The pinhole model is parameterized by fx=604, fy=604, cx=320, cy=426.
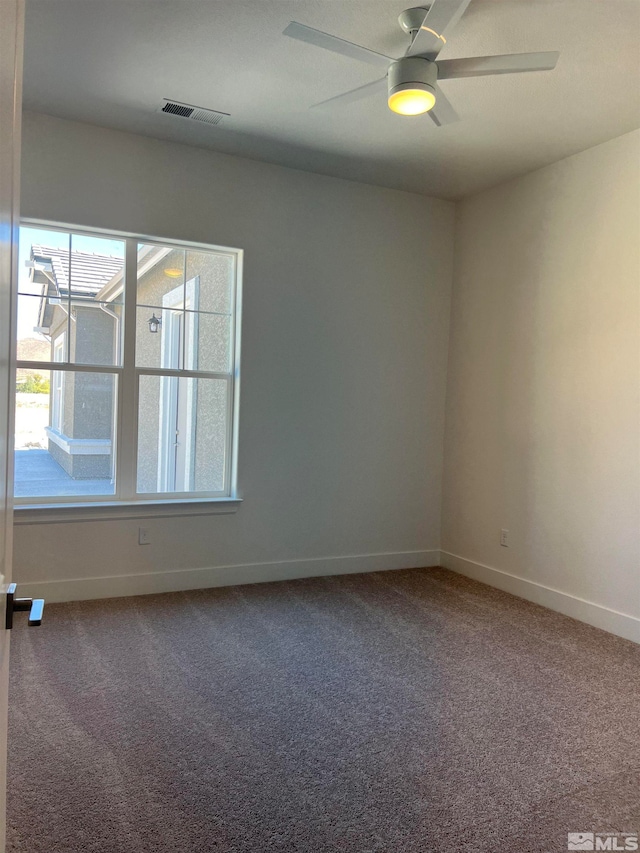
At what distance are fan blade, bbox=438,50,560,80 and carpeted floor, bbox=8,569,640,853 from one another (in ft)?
8.79

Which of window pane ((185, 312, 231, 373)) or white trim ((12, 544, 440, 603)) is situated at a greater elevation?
window pane ((185, 312, 231, 373))

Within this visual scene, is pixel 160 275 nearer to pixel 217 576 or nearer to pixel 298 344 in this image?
pixel 298 344

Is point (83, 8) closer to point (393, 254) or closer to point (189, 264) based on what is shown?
point (189, 264)

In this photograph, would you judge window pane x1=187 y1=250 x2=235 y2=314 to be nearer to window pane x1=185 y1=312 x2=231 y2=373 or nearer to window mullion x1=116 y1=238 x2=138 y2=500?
window pane x1=185 y1=312 x2=231 y2=373

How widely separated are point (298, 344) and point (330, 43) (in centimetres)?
232

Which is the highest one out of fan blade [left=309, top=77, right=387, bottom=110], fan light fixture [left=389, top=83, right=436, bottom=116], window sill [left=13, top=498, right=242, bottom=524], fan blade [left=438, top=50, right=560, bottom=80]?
fan blade [left=309, top=77, right=387, bottom=110]

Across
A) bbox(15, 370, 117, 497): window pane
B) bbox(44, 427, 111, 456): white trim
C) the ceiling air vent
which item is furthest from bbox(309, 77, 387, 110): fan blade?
bbox(44, 427, 111, 456): white trim

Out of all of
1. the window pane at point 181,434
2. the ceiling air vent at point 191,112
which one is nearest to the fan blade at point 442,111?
the ceiling air vent at point 191,112

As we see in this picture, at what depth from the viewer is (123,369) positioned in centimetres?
404

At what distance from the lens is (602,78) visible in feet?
9.96

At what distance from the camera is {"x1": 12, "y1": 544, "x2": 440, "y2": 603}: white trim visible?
3.82 metres

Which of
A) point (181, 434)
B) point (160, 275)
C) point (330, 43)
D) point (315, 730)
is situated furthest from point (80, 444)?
point (330, 43)

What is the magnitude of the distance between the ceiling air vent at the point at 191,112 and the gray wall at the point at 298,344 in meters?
0.45

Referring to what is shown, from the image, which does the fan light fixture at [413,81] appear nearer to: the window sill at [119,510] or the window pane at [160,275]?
the window pane at [160,275]
